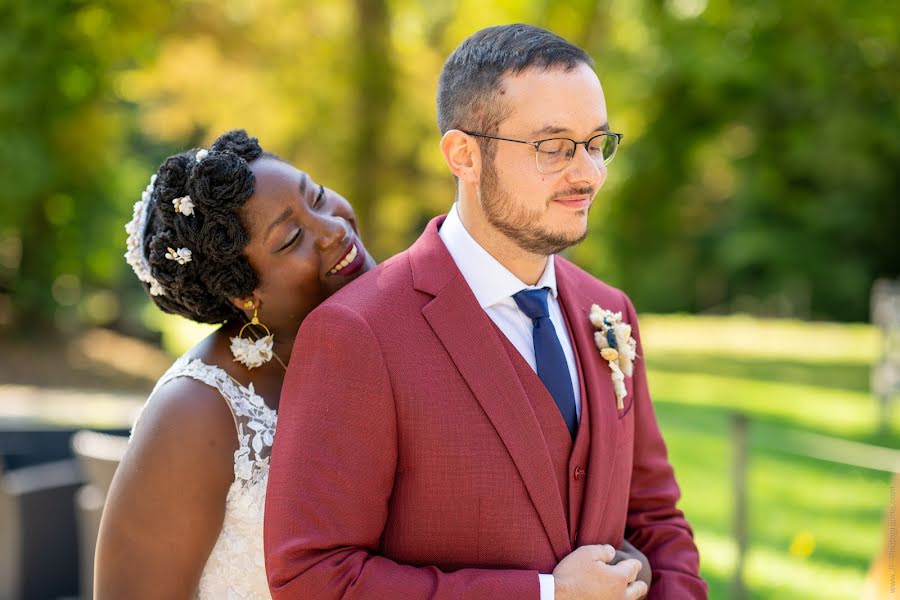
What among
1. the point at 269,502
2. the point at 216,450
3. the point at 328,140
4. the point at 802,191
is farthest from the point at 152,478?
the point at 802,191

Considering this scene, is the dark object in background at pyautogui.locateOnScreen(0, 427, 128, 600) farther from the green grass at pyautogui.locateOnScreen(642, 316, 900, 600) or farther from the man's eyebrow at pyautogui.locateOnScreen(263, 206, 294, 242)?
the green grass at pyautogui.locateOnScreen(642, 316, 900, 600)

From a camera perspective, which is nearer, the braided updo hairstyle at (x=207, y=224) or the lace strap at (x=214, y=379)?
the braided updo hairstyle at (x=207, y=224)

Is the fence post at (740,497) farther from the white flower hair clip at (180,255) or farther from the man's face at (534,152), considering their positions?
the white flower hair clip at (180,255)

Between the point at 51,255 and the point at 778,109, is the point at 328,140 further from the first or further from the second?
the point at 778,109

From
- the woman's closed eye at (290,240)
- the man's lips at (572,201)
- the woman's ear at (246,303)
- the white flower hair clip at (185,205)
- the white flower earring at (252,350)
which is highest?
Result: the white flower hair clip at (185,205)

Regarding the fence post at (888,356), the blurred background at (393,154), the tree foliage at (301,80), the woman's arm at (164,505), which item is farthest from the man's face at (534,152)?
the tree foliage at (301,80)

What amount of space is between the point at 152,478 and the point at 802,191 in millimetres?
28311

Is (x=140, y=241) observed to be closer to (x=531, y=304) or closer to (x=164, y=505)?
(x=164, y=505)

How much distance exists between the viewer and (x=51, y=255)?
15688 mm

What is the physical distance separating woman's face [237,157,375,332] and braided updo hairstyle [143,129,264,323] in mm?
33

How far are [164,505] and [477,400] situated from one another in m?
0.84

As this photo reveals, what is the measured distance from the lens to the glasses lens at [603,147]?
7.82ft

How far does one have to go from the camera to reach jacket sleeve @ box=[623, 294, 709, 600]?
8.66 feet

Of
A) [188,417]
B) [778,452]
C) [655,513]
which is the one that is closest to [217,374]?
[188,417]
